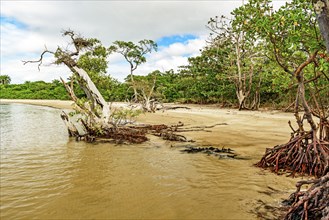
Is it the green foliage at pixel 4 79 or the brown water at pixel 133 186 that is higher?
the green foliage at pixel 4 79

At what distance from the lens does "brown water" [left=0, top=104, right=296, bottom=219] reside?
185 inches

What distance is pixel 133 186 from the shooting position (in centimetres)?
607

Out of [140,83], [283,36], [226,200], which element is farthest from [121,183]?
[140,83]

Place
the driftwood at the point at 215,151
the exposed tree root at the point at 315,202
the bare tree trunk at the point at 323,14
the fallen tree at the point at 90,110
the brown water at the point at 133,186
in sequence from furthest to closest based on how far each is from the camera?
the fallen tree at the point at 90,110 → the driftwood at the point at 215,151 → the brown water at the point at 133,186 → the exposed tree root at the point at 315,202 → the bare tree trunk at the point at 323,14

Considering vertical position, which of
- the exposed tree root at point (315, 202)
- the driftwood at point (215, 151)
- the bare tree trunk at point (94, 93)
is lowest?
the driftwood at point (215, 151)

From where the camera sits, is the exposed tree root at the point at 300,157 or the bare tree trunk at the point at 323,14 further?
the exposed tree root at the point at 300,157

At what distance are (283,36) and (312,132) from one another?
228 cm

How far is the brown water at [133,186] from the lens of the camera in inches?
185

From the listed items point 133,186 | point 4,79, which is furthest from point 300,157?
point 4,79

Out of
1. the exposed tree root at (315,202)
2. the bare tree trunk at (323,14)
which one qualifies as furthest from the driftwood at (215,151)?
the bare tree trunk at (323,14)

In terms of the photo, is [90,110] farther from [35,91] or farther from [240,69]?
[35,91]

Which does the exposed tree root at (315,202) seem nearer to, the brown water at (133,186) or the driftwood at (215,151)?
the brown water at (133,186)

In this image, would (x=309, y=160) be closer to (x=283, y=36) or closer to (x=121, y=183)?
(x=283, y=36)

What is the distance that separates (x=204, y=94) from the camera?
30.6 meters
